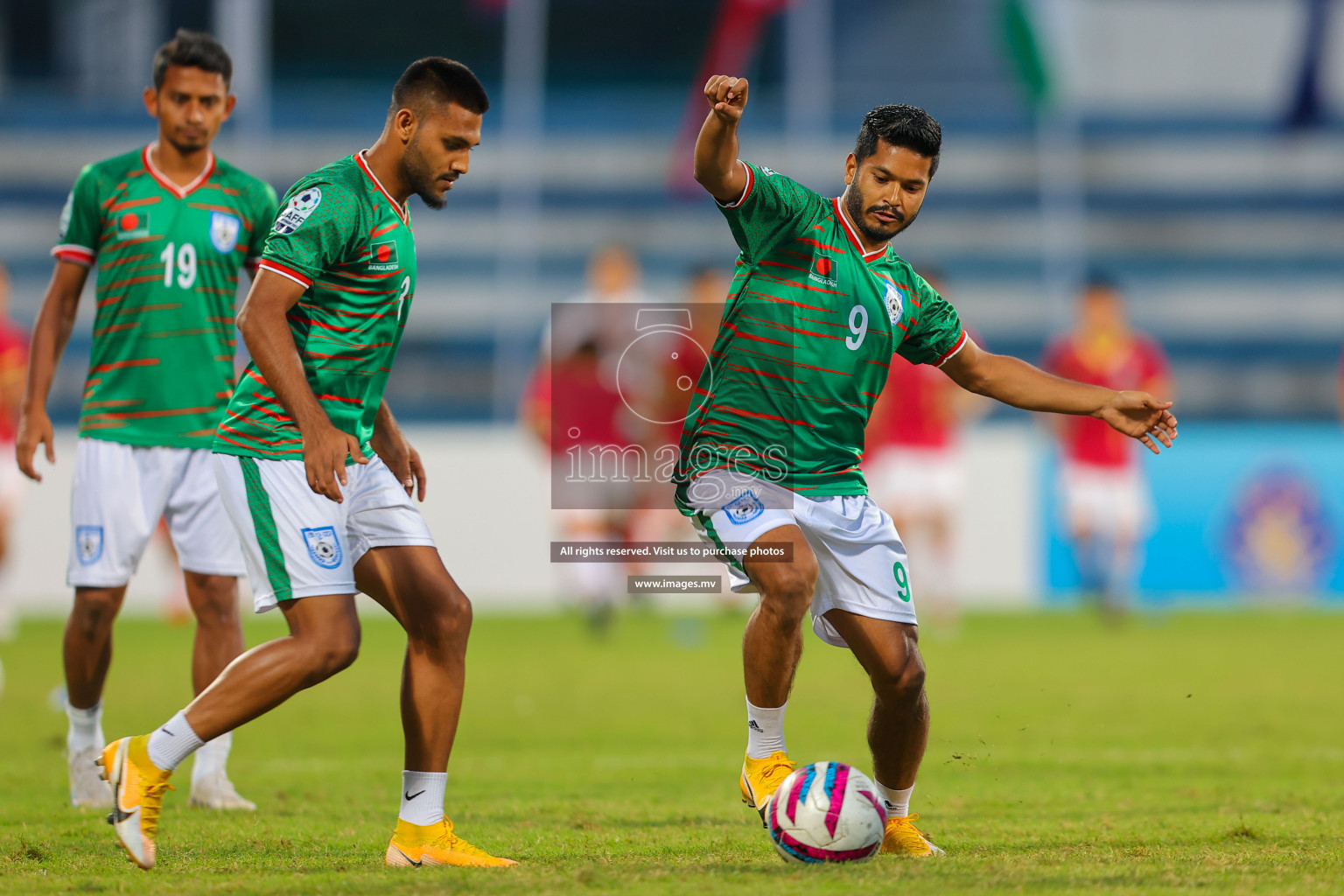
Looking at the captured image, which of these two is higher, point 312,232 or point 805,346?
point 312,232

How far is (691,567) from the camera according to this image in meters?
15.8

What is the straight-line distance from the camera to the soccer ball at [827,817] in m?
4.23

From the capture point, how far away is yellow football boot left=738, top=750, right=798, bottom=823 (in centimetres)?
469

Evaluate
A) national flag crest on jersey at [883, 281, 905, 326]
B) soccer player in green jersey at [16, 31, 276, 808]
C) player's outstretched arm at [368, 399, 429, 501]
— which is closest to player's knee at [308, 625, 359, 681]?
player's outstretched arm at [368, 399, 429, 501]

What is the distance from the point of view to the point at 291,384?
409 cm

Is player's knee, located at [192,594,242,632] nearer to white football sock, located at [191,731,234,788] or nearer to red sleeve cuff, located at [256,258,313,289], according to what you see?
white football sock, located at [191,731,234,788]

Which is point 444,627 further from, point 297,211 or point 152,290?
point 152,290

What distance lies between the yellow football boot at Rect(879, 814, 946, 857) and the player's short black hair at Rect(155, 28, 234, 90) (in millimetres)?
3379

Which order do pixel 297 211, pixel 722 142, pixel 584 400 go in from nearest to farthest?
pixel 297 211, pixel 722 142, pixel 584 400

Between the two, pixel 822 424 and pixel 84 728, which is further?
pixel 84 728

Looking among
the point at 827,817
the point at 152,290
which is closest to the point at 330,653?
the point at 827,817

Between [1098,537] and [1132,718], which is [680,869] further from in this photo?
[1098,537]

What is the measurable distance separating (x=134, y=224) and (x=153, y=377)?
1.75 feet

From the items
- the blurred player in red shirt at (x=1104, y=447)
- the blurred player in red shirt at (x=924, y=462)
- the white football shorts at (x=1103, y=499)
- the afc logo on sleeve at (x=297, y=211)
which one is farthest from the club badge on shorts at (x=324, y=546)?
the white football shorts at (x=1103, y=499)
